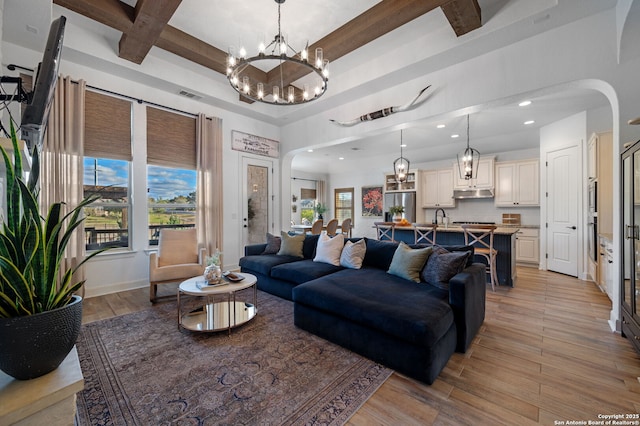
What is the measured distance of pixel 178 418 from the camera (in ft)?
5.22

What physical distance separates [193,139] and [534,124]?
21.3 feet

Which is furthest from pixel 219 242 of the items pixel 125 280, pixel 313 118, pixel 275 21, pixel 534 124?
pixel 534 124

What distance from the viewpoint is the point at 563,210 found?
16.2 feet

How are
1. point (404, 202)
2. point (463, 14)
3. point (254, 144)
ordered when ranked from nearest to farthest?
1. point (463, 14)
2. point (254, 144)
3. point (404, 202)

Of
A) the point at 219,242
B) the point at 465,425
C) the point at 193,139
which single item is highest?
the point at 193,139

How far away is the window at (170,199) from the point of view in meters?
4.46

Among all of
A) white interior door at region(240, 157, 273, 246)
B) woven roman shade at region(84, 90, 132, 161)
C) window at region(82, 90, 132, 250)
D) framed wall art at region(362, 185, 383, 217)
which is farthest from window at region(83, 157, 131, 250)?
framed wall art at region(362, 185, 383, 217)

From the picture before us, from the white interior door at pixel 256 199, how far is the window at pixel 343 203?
4.48 meters

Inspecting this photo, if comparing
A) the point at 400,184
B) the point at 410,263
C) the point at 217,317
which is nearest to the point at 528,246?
the point at 400,184

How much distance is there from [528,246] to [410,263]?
4720mm

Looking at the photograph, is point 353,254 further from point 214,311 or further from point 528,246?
point 528,246

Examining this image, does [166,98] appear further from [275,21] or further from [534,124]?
[534,124]

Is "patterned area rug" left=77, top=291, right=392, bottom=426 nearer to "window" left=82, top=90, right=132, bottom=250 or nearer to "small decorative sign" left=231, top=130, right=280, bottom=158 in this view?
"window" left=82, top=90, right=132, bottom=250

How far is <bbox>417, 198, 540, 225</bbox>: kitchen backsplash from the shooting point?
20.8 feet
